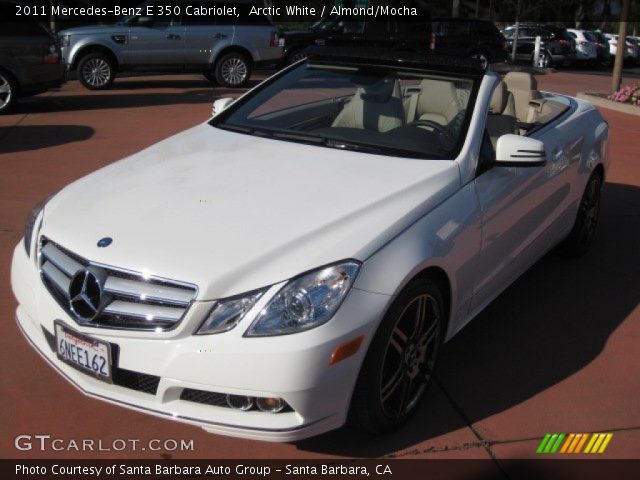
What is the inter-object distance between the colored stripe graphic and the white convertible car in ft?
1.95

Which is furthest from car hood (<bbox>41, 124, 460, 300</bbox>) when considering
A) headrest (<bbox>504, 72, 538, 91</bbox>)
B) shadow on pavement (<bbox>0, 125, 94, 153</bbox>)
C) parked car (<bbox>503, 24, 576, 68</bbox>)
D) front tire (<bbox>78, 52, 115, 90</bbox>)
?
parked car (<bbox>503, 24, 576, 68</bbox>)

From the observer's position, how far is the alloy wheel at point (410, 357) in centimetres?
331

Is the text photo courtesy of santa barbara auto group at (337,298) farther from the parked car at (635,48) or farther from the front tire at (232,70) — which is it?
the parked car at (635,48)

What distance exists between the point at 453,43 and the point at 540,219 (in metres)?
18.7

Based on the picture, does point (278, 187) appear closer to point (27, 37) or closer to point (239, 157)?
point (239, 157)

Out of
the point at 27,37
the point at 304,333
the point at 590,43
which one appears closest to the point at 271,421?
the point at 304,333

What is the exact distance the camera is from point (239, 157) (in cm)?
406

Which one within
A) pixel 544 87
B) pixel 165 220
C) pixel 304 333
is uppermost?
pixel 165 220

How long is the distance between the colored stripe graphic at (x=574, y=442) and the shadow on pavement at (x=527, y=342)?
17cm

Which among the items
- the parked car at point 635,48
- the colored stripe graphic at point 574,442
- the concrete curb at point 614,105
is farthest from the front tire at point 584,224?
the parked car at point 635,48

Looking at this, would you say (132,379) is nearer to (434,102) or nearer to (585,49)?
(434,102)

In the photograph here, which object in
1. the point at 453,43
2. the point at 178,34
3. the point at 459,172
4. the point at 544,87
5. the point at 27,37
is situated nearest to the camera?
the point at 459,172

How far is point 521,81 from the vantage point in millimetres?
5980

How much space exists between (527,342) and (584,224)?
1642mm
